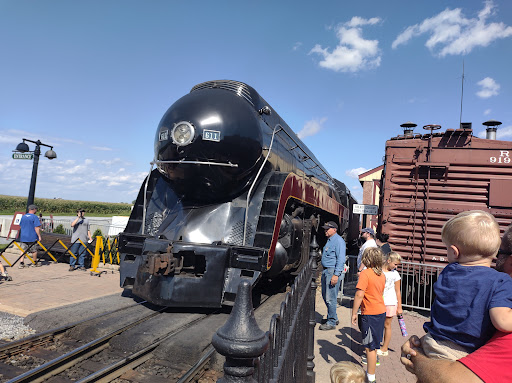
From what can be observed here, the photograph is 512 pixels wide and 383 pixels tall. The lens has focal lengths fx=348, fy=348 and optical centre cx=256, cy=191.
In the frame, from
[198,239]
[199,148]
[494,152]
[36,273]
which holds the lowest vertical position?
[36,273]

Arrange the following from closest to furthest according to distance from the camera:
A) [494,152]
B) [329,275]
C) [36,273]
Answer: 1. [329,275]
2. [494,152]
3. [36,273]

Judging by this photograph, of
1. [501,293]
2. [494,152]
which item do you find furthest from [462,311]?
[494,152]

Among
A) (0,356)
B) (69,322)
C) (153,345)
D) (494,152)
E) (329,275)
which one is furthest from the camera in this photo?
(494,152)

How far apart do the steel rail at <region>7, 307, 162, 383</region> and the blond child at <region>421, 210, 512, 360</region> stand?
3387 mm

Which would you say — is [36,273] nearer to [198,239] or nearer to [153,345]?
[198,239]

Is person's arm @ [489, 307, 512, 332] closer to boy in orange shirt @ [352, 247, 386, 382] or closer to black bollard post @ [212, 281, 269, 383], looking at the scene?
black bollard post @ [212, 281, 269, 383]

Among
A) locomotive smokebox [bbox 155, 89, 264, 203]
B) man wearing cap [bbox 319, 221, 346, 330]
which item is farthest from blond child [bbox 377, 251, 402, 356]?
locomotive smokebox [bbox 155, 89, 264, 203]

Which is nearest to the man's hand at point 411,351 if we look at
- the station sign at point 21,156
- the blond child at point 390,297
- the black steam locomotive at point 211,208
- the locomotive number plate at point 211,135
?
the blond child at point 390,297

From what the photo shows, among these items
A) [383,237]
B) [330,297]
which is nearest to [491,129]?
[383,237]

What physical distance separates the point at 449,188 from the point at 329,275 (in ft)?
11.8

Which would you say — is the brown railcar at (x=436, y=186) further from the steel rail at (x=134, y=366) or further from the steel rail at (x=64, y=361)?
the steel rail at (x=64, y=361)

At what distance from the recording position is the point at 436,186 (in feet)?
24.7

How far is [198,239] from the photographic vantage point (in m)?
5.54

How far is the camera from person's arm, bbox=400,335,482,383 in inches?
56.7
